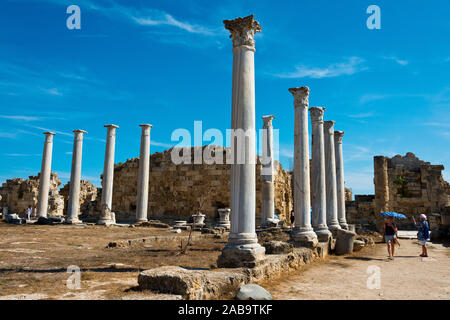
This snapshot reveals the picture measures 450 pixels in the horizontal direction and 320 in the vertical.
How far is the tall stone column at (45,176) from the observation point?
72.7 ft

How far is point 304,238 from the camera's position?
403 inches

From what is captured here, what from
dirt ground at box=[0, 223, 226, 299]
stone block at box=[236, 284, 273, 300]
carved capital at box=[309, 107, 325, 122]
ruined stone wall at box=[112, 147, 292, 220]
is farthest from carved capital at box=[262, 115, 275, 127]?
stone block at box=[236, 284, 273, 300]

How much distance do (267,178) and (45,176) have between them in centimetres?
1580

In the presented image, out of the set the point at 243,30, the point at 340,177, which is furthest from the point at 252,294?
the point at 340,177

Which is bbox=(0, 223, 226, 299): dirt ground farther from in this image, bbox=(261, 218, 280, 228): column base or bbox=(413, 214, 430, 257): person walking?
bbox=(413, 214, 430, 257): person walking

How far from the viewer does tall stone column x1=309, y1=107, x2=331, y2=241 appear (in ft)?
39.2

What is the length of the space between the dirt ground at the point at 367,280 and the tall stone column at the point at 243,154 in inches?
34.5

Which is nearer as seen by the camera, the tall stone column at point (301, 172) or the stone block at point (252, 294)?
the stone block at point (252, 294)

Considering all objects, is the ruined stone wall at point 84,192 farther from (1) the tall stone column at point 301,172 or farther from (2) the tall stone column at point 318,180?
(1) the tall stone column at point 301,172

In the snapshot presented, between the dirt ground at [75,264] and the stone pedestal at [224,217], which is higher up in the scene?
the stone pedestal at [224,217]

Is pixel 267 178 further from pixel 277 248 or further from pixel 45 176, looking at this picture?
pixel 45 176

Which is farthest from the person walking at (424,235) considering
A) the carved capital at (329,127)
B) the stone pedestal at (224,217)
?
the stone pedestal at (224,217)

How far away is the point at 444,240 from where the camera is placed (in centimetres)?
1659
